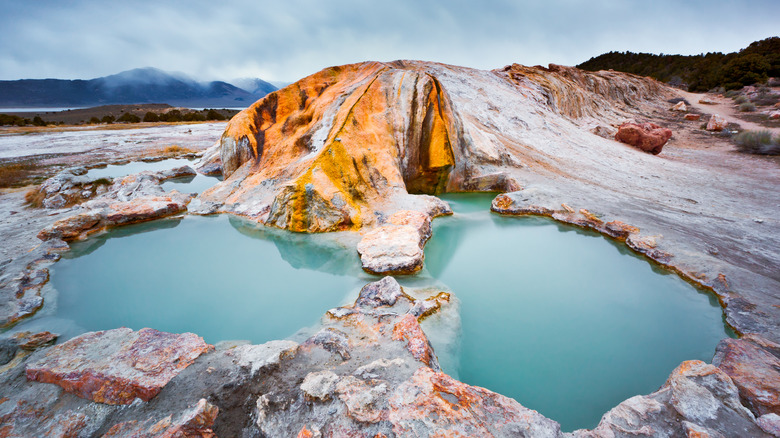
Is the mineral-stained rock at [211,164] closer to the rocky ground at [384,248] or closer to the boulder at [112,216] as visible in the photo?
the rocky ground at [384,248]

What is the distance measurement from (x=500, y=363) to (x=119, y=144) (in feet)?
89.8

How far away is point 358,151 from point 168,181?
9.35 m

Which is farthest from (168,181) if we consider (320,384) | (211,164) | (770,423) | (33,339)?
(770,423)

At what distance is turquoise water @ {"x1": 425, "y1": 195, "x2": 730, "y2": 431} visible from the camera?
3.49m

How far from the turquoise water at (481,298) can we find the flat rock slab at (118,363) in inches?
32.7

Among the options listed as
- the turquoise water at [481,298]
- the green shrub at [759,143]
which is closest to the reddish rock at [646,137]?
the green shrub at [759,143]

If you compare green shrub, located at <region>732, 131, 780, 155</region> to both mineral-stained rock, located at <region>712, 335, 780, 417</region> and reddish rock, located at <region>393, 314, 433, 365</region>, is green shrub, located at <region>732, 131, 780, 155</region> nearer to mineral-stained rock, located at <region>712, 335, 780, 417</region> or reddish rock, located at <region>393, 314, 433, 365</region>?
mineral-stained rock, located at <region>712, 335, 780, 417</region>

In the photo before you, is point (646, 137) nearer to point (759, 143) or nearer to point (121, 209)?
point (759, 143)

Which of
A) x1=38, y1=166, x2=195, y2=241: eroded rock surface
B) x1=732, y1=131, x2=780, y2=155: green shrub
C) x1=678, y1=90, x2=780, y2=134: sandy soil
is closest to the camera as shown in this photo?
x1=38, y1=166, x2=195, y2=241: eroded rock surface

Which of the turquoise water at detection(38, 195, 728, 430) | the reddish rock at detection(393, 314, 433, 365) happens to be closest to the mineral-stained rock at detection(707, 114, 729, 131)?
the turquoise water at detection(38, 195, 728, 430)

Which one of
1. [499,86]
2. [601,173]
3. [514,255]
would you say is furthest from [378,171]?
[499,86]

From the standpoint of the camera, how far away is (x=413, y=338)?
3385 mm

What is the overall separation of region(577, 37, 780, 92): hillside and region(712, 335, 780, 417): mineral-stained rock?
50.7m

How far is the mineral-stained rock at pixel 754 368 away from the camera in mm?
2754
